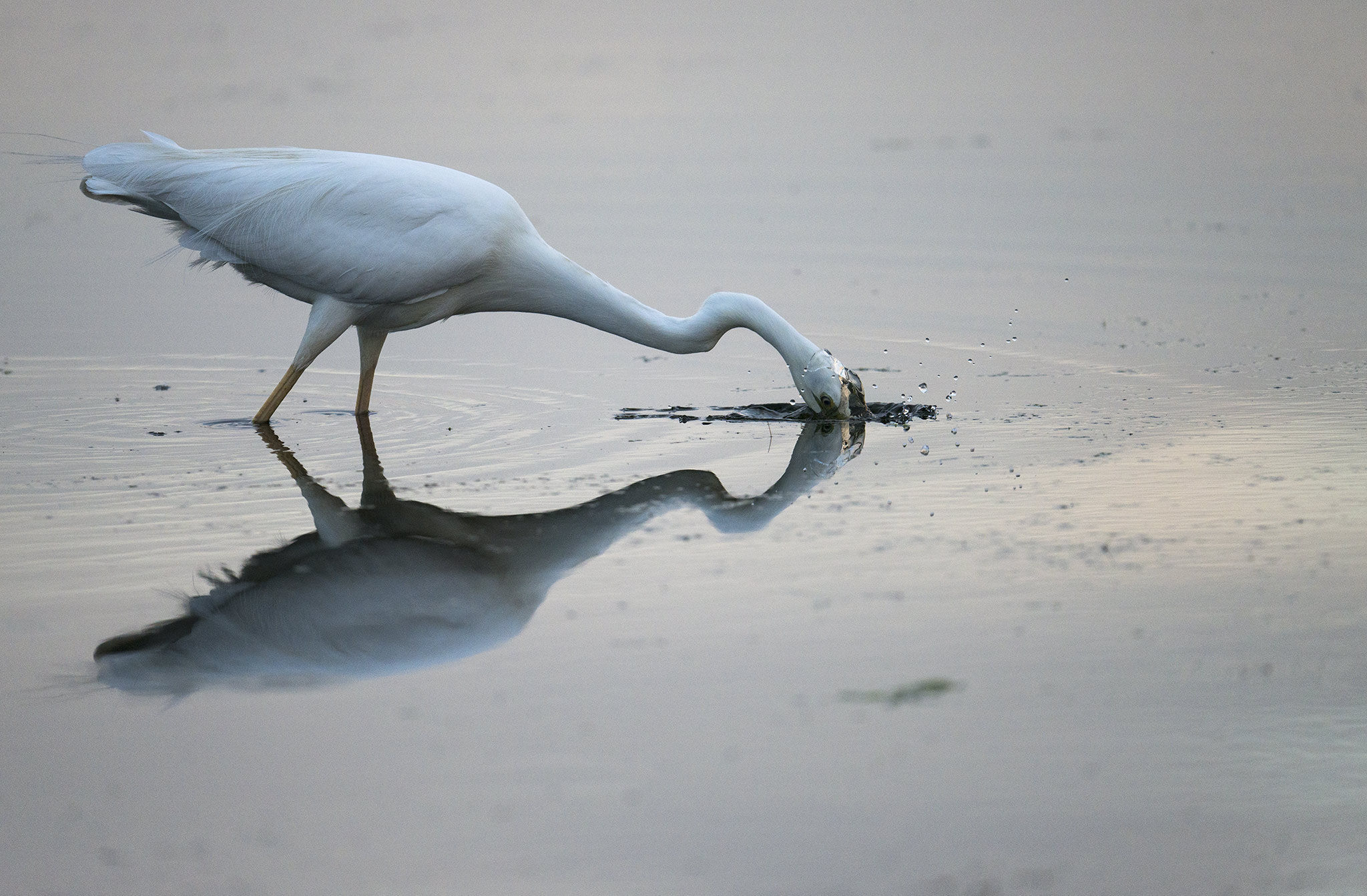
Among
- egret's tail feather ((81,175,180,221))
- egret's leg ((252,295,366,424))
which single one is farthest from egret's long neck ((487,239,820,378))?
egret's tail feather ((81,175,180,221))

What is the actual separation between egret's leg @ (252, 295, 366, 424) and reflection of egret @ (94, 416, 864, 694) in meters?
0.89

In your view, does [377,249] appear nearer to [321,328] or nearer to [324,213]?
[324,213]

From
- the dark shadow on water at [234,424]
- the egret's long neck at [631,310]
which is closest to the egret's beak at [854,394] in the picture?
the egret's long neck at [631,310]

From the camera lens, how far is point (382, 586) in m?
6.60

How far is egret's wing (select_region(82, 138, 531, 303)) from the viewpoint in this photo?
8961 millimetres

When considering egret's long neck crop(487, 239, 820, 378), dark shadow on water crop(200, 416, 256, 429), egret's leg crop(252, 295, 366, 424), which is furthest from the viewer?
dark shadow on water crop(200, 416, 256, 429)

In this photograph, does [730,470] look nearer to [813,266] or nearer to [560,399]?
[560,399]

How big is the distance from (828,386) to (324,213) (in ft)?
10.1

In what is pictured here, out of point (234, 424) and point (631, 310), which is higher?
point (631, 310)

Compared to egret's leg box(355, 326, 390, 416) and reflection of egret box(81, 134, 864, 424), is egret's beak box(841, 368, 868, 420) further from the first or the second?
egret's leg box(355, 326, 390, 416)

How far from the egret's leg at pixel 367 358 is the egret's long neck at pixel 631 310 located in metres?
0.69

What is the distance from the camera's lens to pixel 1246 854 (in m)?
4.63

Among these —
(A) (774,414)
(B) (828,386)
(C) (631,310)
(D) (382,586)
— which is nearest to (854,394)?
(B) (828,386)

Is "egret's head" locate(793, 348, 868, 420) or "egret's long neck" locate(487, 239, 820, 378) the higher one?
"egret's long neck" locate(487, 239, 820, 378)
